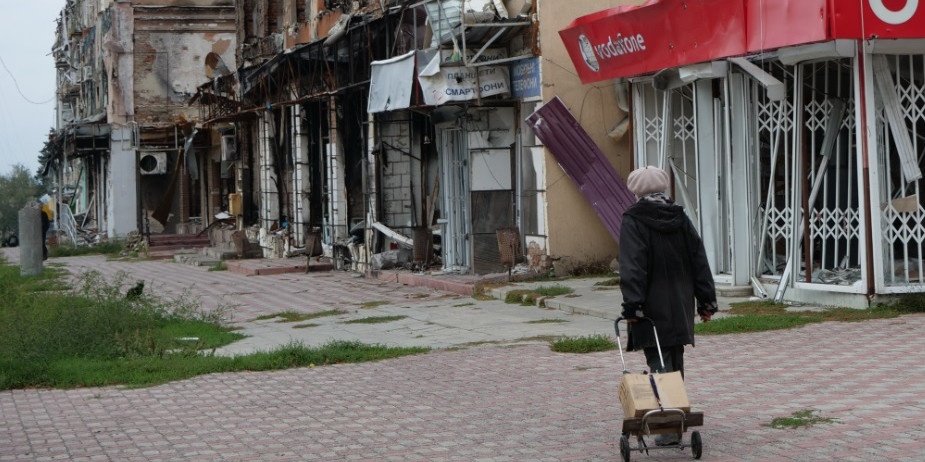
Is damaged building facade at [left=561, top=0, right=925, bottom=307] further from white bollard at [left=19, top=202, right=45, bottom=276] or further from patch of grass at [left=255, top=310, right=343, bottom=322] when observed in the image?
white bollard at [left=19, top=202, right=45, bottom=276]

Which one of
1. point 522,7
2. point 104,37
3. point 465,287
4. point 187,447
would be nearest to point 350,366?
point 187,447

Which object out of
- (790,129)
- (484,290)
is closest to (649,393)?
(790,129)

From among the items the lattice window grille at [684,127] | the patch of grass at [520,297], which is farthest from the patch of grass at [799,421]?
the lattice window grille at [684,127]

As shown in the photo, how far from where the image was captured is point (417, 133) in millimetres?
21656

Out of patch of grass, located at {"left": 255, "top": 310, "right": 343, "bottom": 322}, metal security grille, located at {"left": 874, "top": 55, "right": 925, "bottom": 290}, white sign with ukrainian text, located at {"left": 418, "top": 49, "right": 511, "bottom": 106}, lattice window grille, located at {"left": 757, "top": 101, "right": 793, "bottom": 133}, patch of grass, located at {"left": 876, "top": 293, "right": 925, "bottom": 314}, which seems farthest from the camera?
white sign with ukrainian text, located at {"left": 418, "top": 49, "right": 511, "bottom": 106}

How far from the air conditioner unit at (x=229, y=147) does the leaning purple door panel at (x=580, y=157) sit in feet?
55.1

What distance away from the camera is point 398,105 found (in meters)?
19.3

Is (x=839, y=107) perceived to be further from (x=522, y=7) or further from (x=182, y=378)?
(x=182, y=378)

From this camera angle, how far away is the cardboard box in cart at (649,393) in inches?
247

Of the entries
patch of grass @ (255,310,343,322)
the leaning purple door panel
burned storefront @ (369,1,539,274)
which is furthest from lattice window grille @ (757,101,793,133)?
patch of grass @ (255,310,343,322)

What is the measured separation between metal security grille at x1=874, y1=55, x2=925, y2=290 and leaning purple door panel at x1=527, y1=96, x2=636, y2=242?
5101 millimetres

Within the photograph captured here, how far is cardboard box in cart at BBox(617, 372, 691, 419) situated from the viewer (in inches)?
247

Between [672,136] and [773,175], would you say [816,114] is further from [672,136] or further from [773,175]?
[672,136]

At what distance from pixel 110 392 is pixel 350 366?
82.4 inches
